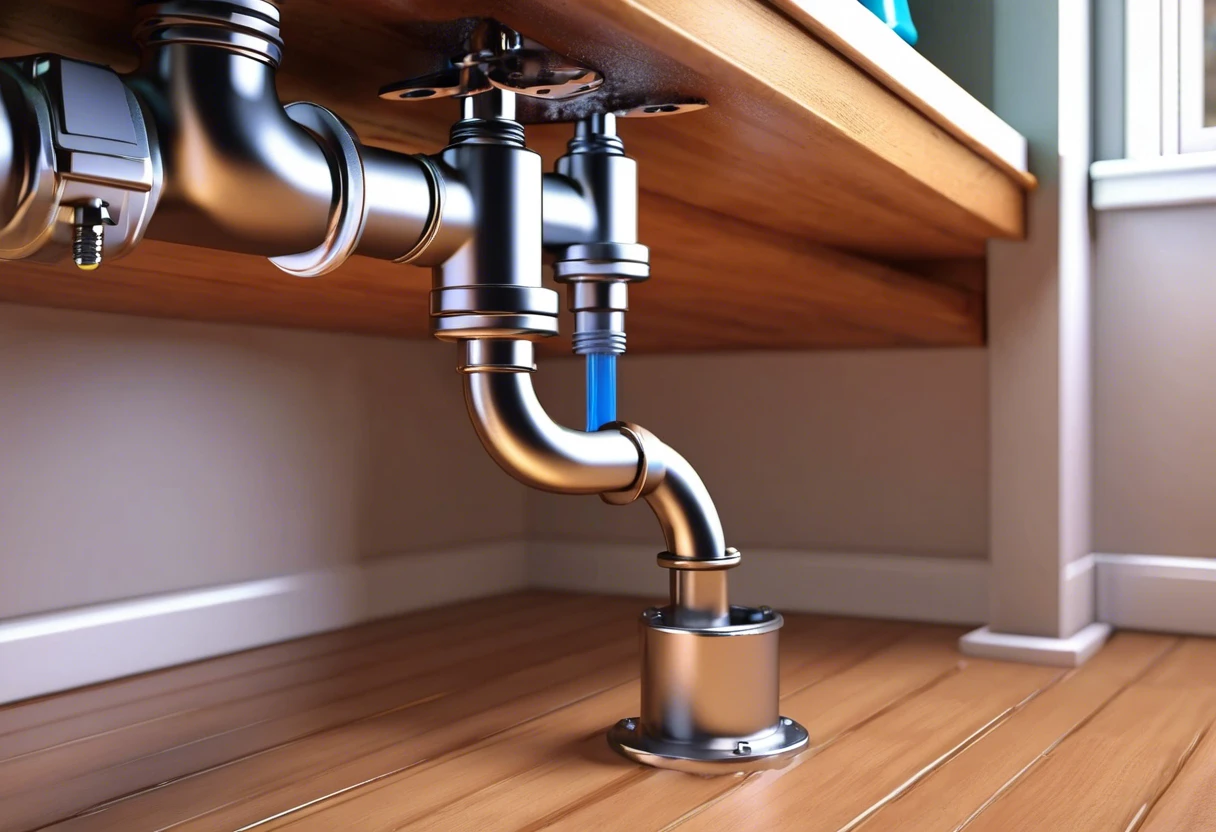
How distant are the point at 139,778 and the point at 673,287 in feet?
2.38

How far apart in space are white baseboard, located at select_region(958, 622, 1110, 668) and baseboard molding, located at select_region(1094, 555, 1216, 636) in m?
0.12

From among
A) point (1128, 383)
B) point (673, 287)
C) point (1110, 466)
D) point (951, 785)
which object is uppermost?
point (673, 287)

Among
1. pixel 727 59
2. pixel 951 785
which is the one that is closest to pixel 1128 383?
pixel 951 785

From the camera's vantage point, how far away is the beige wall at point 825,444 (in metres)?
1.67

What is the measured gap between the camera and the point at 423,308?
4.44 feet

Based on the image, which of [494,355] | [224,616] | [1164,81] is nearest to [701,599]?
[494,355]

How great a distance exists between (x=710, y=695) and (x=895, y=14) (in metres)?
0.90

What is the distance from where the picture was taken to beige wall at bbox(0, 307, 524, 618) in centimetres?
124

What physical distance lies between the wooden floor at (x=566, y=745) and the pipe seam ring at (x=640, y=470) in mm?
206

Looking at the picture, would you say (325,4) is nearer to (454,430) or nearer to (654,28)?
(654,28)

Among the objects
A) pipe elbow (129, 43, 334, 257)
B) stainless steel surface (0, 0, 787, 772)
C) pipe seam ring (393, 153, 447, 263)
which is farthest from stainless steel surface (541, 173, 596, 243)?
pipe elbow (129, 43, 334, 257)

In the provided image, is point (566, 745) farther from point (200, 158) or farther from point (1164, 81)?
point (1164, 81)

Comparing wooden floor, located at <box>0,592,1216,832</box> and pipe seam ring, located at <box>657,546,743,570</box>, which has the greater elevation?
pipe seam ring, located at <box>657,546,743,570</box>

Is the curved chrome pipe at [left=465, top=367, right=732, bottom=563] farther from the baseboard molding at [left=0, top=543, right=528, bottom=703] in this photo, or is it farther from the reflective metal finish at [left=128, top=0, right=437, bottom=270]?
the baseboard molding at [left=0, top=543, right=528, bottom=703]
